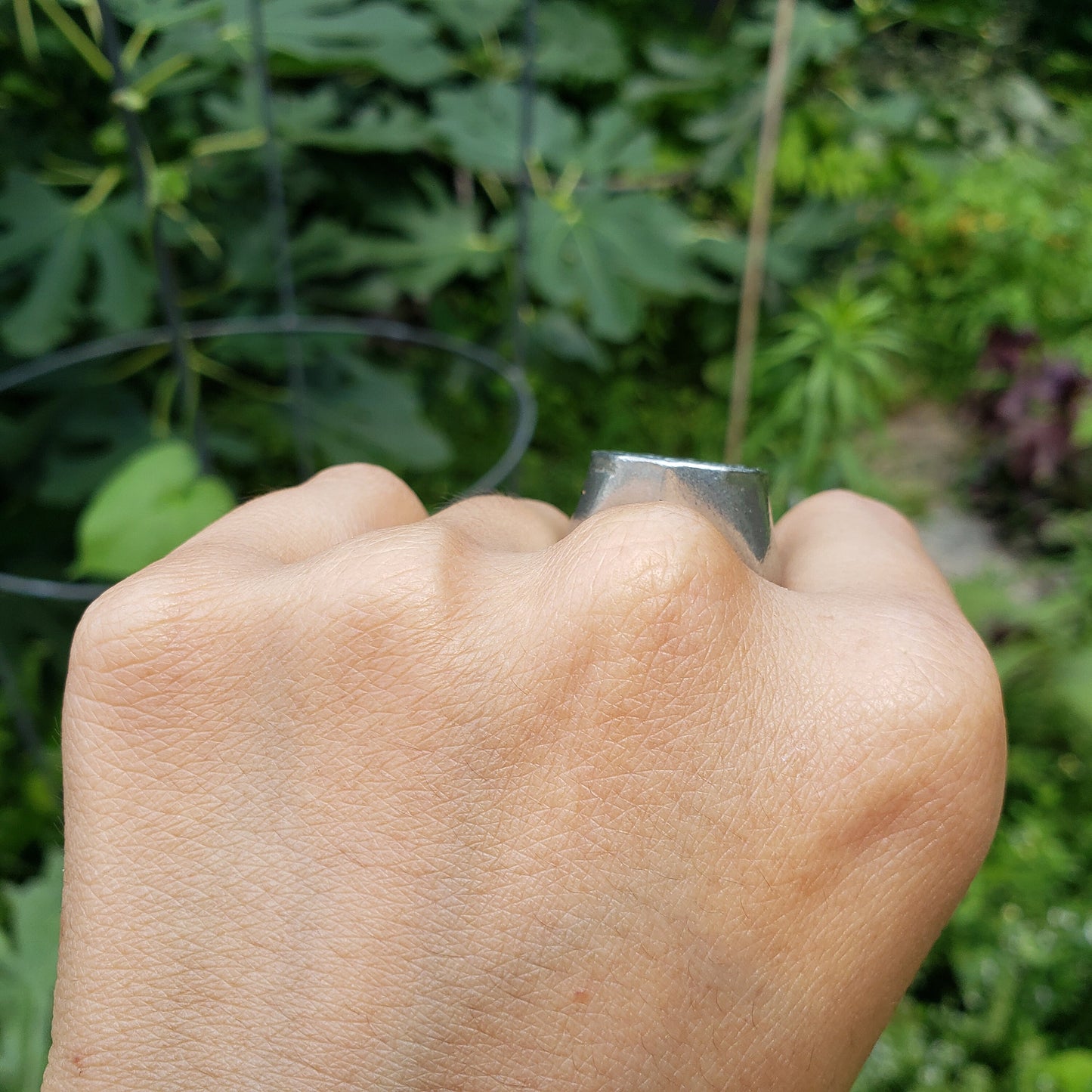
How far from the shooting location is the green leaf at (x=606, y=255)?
139 centimetres

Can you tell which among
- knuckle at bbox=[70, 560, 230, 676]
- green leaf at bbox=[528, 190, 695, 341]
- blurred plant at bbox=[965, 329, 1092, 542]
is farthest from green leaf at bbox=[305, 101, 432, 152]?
blurred plant at bbox=[965, 329, 1092, 542]

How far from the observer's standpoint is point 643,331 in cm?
221

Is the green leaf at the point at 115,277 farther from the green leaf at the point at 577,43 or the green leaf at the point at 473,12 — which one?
the green leaf at the point at 577,43

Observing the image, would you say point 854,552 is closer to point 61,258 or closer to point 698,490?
point 698,490

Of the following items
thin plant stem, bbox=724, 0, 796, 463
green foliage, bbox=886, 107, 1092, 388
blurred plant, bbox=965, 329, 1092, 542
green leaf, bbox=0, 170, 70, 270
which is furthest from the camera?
green foliage, bbox=886, 107, 1092, 388

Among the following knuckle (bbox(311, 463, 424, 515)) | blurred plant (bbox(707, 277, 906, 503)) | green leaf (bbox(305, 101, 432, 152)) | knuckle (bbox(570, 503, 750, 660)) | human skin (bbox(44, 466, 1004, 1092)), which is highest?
green leaf (bbox(305, 101, 432, 152))

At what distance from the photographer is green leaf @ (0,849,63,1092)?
786 mm

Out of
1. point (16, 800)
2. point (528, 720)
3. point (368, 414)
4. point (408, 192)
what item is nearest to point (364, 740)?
point (528, 720)

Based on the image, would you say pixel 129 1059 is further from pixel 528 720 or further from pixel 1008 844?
pixel 1008 844

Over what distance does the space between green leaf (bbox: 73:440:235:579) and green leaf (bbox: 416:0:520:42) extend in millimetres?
1110

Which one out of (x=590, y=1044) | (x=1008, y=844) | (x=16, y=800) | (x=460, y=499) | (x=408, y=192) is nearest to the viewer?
(x=590, y=1044)

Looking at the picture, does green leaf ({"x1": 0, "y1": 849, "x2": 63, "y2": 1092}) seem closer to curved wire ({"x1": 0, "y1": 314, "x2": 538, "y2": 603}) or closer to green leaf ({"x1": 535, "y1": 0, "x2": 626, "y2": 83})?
curved wire ({"x1": 0, "y1": 314, "x2": 538, "y2": 603})

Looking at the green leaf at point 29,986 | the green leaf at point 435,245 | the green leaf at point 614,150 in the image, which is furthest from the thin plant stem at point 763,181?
the green leaf at point 29,986

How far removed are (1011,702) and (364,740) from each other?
1.28 metres
